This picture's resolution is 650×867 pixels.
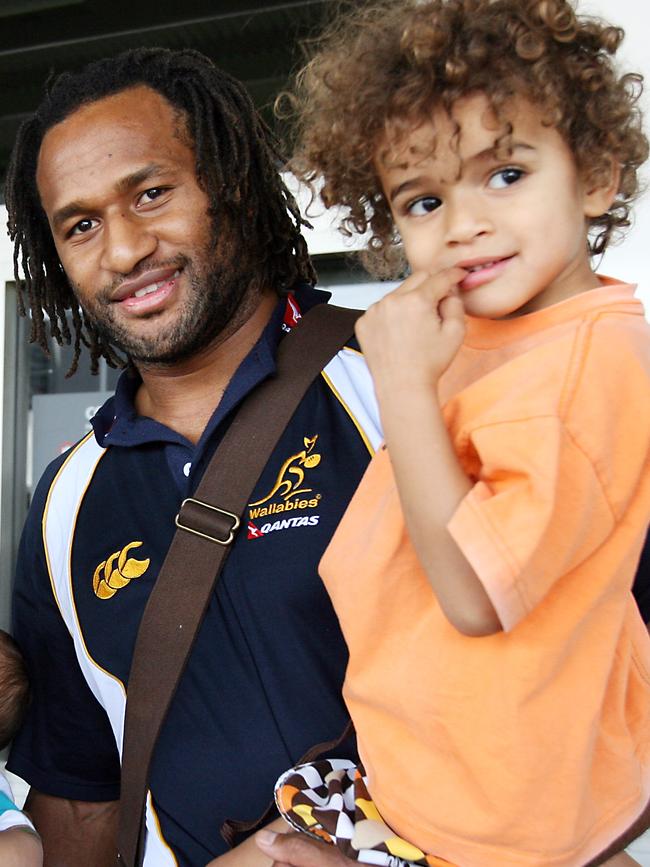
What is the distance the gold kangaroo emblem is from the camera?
1479 millimetres

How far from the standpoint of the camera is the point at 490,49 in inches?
39.4

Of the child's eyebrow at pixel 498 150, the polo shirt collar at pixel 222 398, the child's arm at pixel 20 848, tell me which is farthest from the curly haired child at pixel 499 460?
the child's arm at pixel 20 848

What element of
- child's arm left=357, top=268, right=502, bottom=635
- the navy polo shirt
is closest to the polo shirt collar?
the navy polo shirt

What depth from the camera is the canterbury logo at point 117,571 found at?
155cm

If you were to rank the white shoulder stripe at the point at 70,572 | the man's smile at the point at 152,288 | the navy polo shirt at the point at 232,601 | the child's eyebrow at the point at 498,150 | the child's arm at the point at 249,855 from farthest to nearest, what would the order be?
the man's smile at the point at 152,288, the white shoulder stripe at the point at 70,572, the navy polo shirt at the point at 232,601, the child's arm at the point at 249,855, the child's eyebrow at the point at 498,150

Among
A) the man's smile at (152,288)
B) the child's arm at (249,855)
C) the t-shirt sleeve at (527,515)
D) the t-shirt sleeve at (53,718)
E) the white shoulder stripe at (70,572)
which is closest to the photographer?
the t-shirt sleeve at (527,515)

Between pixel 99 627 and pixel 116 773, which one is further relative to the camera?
pixel 116 773

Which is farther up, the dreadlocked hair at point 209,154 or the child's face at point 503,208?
the dreadlocked hair at point 209,154

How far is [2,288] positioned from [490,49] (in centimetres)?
316

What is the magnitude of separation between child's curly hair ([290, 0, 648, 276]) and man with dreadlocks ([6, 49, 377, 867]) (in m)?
0.54

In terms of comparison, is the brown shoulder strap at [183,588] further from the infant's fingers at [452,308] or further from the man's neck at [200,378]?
the infant's fingers at [452,308]

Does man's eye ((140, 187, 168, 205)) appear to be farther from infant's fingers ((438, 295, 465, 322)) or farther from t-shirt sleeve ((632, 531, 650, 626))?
t-shirt sleeve ((632, 531, 650, 626))

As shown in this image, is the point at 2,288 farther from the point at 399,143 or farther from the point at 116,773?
the point at 399,143

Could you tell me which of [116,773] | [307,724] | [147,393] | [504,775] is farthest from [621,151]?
[116,773]
